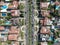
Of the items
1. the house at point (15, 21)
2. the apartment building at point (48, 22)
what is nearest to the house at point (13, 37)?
the house at point (15, 21)

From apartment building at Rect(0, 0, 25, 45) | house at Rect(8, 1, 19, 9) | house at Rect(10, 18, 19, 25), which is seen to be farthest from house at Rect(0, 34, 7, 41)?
house at Rect(8, 1, 19, 9)

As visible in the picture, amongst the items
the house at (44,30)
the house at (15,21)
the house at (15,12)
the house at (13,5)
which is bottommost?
the house at (44,30)

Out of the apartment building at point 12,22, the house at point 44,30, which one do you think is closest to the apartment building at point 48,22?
the house at point 44,30

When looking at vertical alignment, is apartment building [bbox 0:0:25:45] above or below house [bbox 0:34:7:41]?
above

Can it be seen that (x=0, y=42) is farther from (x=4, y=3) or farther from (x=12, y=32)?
(x=4, y=3)

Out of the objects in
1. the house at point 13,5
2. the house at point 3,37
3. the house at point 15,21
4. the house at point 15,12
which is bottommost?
the house at point 3,37

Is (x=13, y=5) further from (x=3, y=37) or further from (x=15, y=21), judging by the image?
(x=3, y=37)

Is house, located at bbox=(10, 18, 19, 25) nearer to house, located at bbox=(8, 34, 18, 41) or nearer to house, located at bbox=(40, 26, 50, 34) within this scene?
house, located at bbox=(8, 34, 18, 41)

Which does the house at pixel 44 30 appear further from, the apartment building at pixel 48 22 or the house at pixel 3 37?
the house at pixel 3 37

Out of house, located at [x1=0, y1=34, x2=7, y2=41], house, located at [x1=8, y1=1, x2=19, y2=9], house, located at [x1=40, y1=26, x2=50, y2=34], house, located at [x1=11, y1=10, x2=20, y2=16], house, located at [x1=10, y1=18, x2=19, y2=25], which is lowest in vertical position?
house, located at [x1=0, y1=34, x2=7, y2=41]

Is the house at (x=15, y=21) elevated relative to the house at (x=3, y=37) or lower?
elevated

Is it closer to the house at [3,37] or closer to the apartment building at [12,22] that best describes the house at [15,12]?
the apartment building at [12,22]
